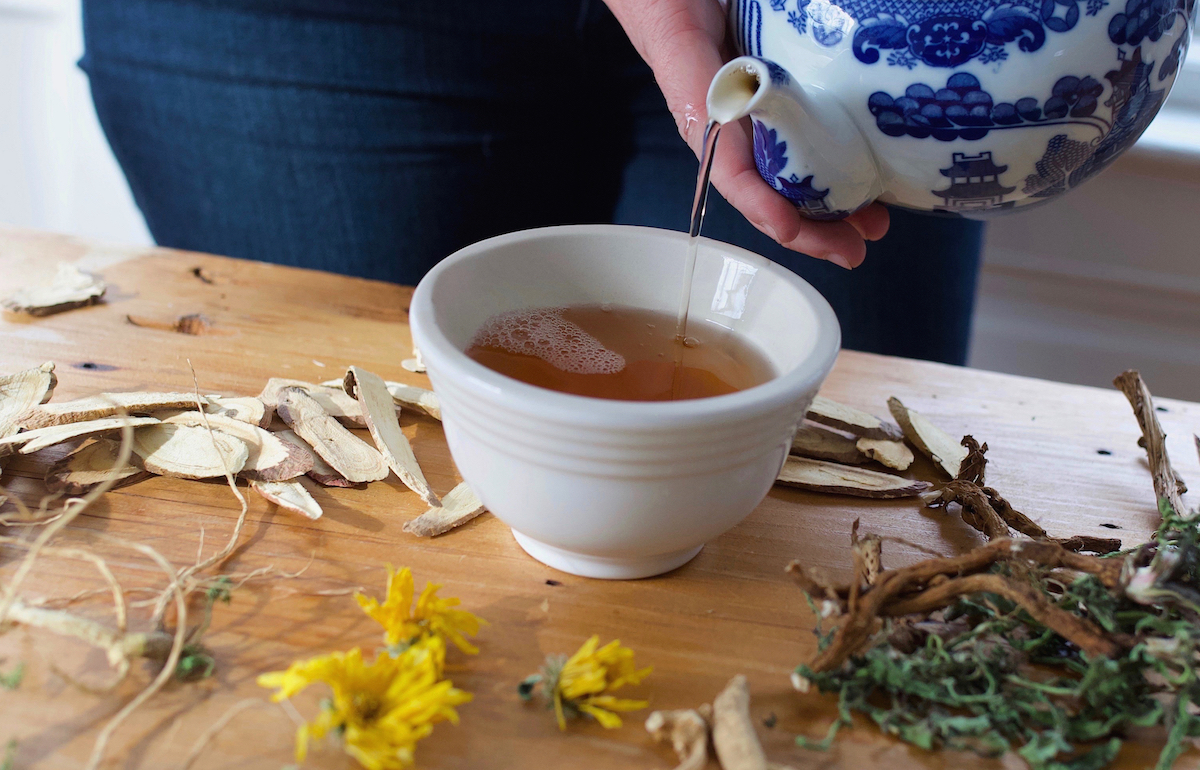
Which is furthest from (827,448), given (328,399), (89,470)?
(89,470)

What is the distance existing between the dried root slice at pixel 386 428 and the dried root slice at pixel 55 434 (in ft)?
0.55

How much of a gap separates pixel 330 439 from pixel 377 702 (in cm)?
30

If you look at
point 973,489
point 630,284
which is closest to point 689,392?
point 630,284

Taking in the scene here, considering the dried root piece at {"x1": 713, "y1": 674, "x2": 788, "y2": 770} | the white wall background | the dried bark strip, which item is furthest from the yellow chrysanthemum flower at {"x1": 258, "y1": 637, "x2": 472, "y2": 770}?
the white wall background

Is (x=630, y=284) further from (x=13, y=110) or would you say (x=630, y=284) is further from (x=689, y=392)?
(x=13, y=110)

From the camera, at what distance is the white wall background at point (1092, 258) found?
173cm

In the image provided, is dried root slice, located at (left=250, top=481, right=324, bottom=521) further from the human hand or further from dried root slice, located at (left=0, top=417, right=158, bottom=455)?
the human hand

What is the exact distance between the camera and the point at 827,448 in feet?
2.58

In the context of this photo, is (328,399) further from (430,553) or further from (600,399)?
(600,399)

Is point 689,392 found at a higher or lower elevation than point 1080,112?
lower

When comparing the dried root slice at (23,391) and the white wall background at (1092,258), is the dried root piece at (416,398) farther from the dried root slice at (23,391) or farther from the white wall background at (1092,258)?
the white wall background at (1092,258)

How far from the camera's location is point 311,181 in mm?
1284

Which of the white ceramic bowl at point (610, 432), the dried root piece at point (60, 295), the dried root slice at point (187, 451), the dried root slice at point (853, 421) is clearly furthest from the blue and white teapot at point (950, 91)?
the dried root piece at point (60, 295)

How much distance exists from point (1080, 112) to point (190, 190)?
1.21 meters
